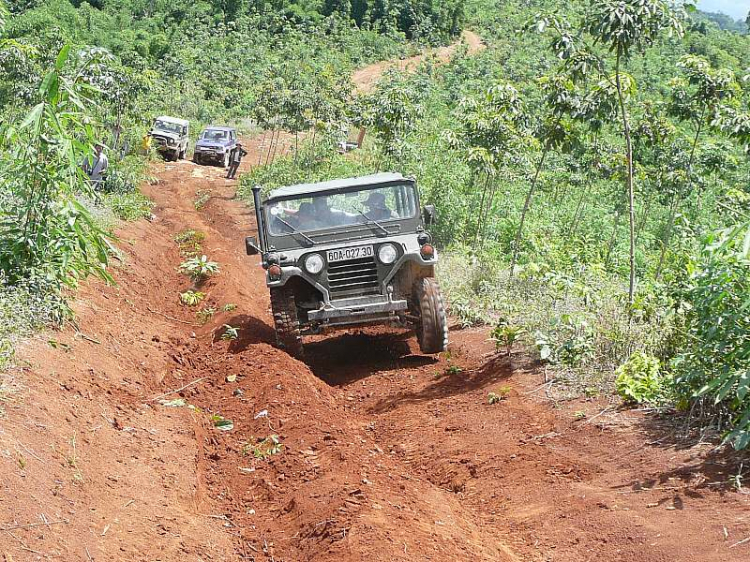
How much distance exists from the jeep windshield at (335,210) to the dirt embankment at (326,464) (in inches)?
57.7

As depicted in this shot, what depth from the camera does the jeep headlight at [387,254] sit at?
934cm

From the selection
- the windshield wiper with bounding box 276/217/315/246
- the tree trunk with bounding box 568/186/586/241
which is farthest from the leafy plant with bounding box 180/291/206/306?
the tree trunk with bounding box 568/186/586/241

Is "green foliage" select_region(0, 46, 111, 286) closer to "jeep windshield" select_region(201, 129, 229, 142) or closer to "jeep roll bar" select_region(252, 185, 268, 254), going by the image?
"jeep roll bar" select_region(252, 185, 268, 254)

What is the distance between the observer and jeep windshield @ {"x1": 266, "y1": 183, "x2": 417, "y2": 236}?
9.86m

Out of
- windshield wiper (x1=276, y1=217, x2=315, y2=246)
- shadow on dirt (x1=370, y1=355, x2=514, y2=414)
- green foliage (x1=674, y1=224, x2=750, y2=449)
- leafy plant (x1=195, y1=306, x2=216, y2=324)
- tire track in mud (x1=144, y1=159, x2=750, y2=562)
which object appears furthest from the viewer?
leafy plant (x1=195, y1=306, x2=216, y2=324)

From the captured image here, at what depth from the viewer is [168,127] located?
114ft

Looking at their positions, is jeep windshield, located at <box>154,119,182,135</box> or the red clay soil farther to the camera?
the red clay soil

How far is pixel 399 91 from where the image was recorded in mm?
19875

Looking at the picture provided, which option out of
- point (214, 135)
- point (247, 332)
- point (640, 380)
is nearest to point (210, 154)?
point (214, 135)

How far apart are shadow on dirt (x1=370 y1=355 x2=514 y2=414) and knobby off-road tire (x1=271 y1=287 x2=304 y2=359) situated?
1.41 m

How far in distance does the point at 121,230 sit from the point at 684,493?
1286 centimetres

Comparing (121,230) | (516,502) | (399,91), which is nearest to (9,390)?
(516,502)

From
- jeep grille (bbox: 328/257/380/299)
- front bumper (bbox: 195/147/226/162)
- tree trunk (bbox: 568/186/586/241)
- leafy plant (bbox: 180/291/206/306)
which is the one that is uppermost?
jeep grille (bbox: 328/257/380/299)

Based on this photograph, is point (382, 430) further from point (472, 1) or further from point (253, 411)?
point (472, 1)
